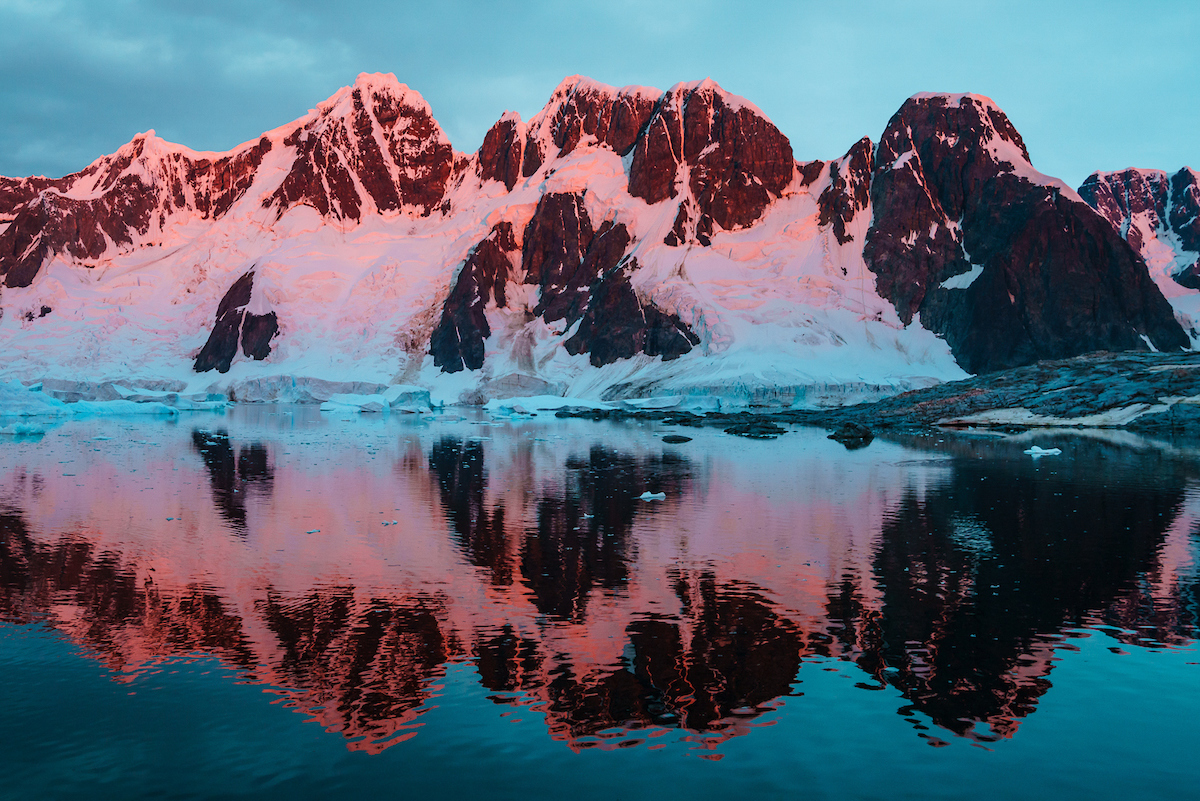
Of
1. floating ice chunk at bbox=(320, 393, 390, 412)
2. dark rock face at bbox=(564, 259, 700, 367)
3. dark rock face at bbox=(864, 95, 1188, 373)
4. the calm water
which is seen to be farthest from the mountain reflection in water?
dark rock face at bbox=(864, 95, 1188, 373)

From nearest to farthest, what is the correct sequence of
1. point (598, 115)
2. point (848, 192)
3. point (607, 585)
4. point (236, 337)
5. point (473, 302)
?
1. point (607, 585)
2. point (848, 192)
3. point (473, 302)
4. point (236, 337)
5. point (598, 115)

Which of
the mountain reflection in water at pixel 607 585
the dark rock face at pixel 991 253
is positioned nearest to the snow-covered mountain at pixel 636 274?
the dark rock face at pixel 991 253

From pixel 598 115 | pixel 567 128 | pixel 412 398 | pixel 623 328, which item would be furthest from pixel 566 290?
pixel 412 398

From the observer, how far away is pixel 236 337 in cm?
16425

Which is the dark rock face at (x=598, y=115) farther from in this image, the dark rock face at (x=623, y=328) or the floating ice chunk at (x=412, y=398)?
the floating ice chunk at (x=412, y=398)

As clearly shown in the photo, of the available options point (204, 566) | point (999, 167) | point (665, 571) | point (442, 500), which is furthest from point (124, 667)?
point (999, 167)

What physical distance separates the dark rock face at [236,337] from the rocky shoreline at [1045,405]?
97174mm

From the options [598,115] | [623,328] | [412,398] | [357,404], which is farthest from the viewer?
[598,115]

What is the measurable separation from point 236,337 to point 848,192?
382ft

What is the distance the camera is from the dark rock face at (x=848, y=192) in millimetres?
159125

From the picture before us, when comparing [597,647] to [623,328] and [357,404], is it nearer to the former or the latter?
[357,404]

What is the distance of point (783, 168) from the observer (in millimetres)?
169000

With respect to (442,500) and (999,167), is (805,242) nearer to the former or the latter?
(999,167)

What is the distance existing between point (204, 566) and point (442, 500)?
11.0m
